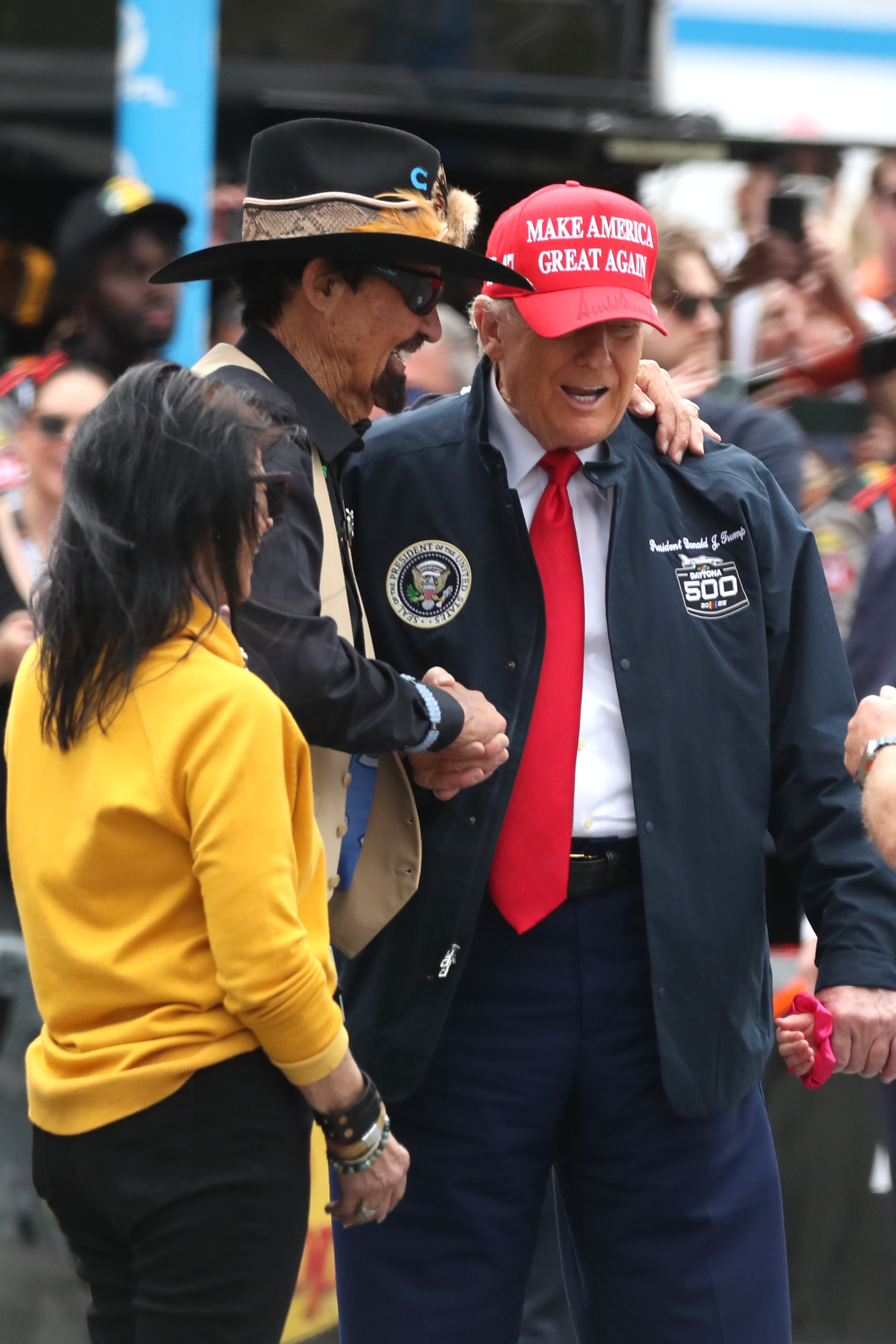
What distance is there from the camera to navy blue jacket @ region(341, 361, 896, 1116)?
2.55m

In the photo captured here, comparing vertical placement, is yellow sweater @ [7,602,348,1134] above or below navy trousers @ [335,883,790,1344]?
above

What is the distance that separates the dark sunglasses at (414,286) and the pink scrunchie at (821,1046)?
1199mm

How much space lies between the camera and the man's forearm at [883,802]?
2.30 metres

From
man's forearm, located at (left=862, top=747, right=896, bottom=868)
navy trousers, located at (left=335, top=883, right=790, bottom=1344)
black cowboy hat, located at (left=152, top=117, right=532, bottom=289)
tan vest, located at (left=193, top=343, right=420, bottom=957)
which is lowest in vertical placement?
navy trousers, located at (left=335, top=883, right=790, bottom=1344)

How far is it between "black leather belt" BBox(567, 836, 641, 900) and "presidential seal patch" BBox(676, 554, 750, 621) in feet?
1.24

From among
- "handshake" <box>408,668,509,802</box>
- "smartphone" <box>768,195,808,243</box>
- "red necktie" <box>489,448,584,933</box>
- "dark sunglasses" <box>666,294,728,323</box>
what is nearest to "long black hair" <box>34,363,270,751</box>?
"handshake" <box>408,668,509,802</box>

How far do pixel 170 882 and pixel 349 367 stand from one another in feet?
2.81

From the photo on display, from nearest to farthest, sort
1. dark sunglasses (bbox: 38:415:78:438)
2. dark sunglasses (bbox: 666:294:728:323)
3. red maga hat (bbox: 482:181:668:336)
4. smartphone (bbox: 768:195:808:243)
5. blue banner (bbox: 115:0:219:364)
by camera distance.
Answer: red maga hat (bbox: 482:181:668:336)
dark sunglasses (bbox: 38:415:78:438)
dark sunglasses (bbox: 666:294:728:323)
blue banner (bbox: 115:0:219:364)
smartphone (bbox: 768:195:808:243)

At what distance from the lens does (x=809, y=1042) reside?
253 cm

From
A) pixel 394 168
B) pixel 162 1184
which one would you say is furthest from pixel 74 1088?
pixel 394 168

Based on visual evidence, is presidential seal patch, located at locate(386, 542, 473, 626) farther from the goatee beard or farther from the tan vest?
the goatee beard

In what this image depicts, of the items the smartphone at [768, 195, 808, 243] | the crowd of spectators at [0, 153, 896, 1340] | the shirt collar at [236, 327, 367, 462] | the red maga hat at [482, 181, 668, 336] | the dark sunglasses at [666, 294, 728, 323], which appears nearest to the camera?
the shirt collar at [236, 327, 367, 462]

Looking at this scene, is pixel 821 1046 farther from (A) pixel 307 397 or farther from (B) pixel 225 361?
(B) pixel 225 361

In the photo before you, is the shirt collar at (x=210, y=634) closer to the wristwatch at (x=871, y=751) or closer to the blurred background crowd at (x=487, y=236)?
the blurred background crowd at (x=487, y=236)
